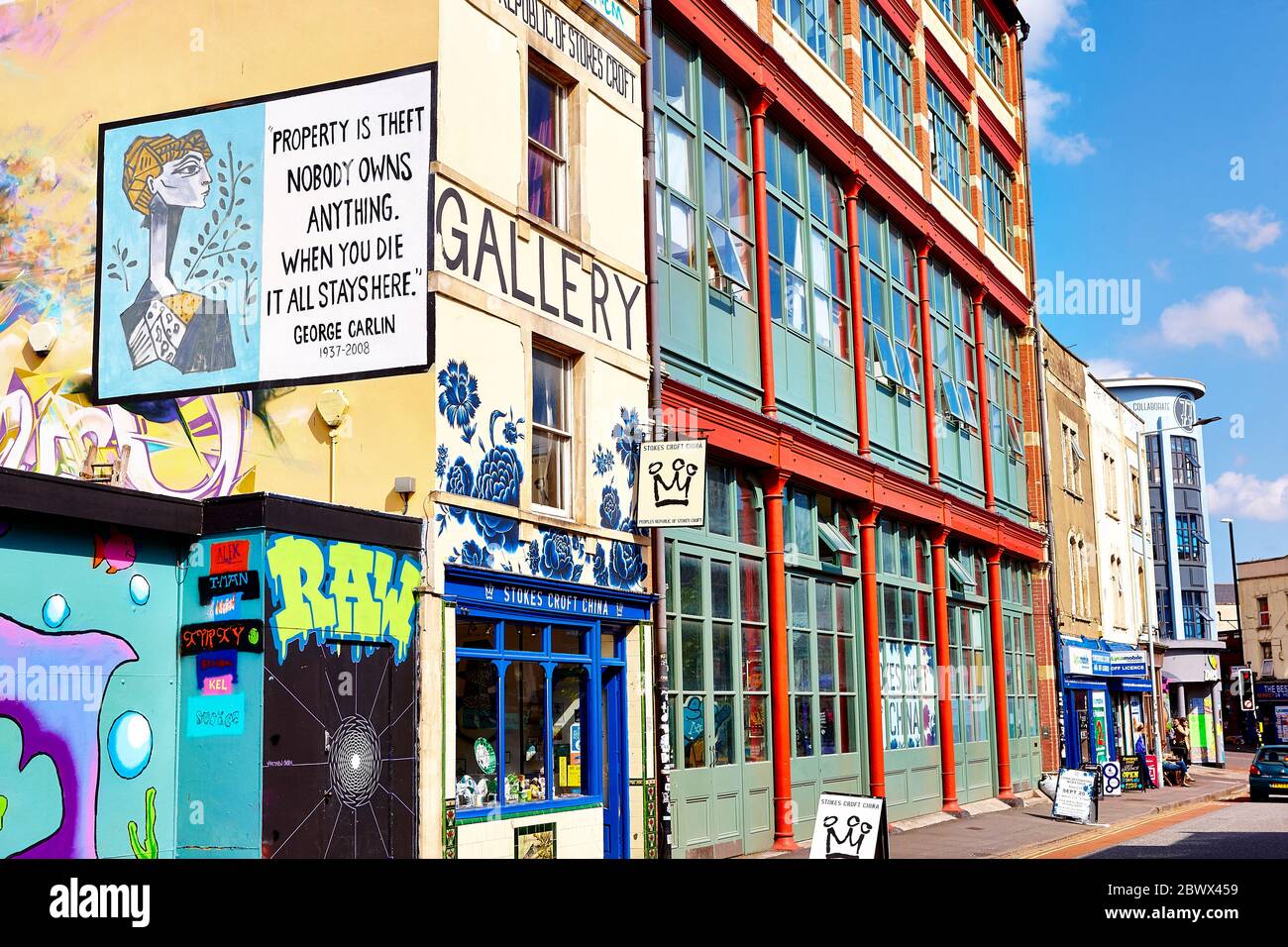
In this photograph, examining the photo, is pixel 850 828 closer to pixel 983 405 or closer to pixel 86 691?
pixel 86 691

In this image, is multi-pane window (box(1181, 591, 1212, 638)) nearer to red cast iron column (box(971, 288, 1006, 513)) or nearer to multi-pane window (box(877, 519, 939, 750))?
red cast iron column (box(971, 288, 1006, 513))

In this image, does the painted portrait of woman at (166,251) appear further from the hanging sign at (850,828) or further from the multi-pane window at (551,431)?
the hanging sign at (850,828)

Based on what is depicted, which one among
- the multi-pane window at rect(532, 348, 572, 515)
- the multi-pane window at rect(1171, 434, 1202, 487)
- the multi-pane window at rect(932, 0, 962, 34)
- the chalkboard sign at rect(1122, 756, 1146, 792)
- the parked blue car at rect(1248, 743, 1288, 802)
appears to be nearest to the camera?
the multi-pane window at rect(532, 348, 572, 515)

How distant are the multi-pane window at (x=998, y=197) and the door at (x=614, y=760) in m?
21.6

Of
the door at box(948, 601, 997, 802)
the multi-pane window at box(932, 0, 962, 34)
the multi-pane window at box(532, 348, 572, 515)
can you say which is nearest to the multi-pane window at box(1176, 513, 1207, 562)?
the multi-pane window at box(932, 0, 962, 34)

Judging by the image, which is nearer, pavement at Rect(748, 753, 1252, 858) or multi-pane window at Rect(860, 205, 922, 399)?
pavement at Rect(748, 753, 1252, 858)

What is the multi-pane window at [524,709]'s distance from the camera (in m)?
13.9

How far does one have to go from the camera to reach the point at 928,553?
1116 inches

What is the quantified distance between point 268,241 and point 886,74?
62.7 feet

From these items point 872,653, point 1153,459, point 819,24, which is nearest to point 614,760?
point 872,653

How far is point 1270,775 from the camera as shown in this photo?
115 ft

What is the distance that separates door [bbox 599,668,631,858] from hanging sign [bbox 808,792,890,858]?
349 cm

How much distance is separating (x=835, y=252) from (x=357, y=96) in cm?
1407

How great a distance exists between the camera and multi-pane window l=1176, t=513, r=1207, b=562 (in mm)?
80125
